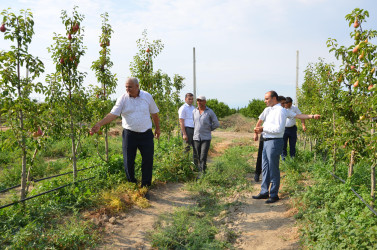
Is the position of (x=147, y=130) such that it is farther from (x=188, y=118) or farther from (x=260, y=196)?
(x=260, y=196)

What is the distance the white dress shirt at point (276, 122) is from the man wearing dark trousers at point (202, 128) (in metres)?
1.53

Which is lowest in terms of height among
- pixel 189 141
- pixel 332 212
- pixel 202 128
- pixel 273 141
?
pixel 332 212

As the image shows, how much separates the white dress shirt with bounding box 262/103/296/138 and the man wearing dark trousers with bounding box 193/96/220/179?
60.1 inches

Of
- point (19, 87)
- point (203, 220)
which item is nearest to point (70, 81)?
point (19, 87)

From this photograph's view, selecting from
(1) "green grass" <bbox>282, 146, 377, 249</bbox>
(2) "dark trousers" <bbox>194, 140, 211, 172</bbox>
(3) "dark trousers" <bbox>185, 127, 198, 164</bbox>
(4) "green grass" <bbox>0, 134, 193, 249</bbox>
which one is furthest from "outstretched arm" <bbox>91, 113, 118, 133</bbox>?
(1) "green grass" <bbox>282, 146, 377, 249</bbox>

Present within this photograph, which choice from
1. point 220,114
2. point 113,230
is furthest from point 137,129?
point 220,114

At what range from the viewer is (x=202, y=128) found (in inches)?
237

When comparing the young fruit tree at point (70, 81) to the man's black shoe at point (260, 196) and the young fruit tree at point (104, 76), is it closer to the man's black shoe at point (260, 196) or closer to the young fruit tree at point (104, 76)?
the young fruit tree at point (104, 76)

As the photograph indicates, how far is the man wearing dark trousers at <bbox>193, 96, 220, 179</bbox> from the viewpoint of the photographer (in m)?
6.03

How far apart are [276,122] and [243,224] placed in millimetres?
1714

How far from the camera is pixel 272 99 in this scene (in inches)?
187

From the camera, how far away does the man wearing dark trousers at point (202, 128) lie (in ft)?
19.8

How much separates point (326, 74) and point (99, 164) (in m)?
4.99

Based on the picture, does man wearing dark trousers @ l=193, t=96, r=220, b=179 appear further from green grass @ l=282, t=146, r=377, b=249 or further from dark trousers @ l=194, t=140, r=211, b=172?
green grass @ l=282, t=146, r=377, b=249
